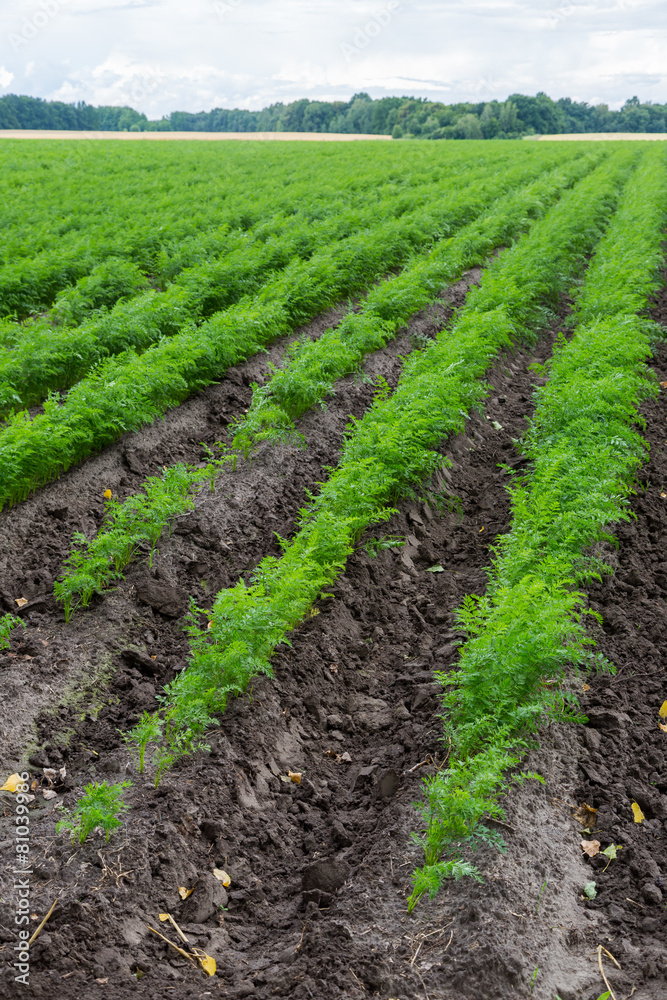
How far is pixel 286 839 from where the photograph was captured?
14.5 feet

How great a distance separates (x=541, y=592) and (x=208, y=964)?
314 cm

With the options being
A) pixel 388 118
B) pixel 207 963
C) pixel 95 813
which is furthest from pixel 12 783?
pixel 388 118

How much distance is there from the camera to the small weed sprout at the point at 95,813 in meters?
3.97

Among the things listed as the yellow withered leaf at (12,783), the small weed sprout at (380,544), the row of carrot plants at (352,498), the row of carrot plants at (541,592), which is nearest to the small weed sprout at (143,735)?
the row of carrot plants at (352,498)

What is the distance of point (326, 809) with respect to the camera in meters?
4.62

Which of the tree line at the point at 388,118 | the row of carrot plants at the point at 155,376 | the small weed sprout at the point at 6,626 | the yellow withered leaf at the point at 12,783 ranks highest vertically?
the tree line at the point at 388,118

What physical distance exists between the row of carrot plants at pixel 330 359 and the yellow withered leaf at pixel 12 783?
1530 millimetres

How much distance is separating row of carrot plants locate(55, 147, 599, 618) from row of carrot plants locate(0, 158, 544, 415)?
137 centimetres

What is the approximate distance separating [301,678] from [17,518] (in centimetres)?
329

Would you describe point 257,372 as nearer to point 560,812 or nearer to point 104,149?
point 560,812

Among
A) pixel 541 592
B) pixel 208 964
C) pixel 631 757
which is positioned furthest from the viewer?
pixel 541 592

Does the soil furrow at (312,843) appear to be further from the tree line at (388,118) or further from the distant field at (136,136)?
the tree line at (388,118)

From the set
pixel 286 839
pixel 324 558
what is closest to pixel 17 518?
pixel 324 558

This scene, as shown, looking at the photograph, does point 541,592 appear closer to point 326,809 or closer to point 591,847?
point 591,847
